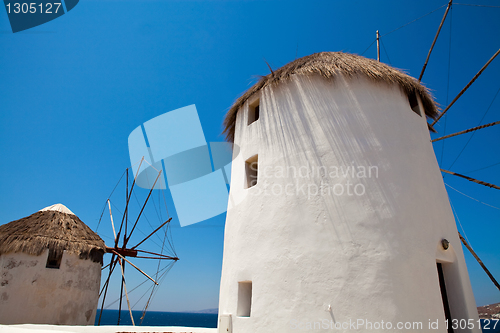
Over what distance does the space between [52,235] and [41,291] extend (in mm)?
2294

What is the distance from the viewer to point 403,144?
7086 millimetres

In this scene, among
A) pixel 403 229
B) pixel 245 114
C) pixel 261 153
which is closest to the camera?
pixel 403 229

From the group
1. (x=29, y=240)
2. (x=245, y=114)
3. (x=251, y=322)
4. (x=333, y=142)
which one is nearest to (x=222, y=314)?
(x=251, y=322)

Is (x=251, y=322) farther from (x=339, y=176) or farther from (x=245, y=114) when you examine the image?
(x=245, y=114)

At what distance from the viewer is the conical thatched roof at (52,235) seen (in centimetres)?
1263

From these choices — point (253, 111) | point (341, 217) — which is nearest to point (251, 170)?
point (253, 111)

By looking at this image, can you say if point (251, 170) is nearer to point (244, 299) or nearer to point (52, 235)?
point (244, 299)

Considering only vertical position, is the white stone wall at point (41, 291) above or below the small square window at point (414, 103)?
below

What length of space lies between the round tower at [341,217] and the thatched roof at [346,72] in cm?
4

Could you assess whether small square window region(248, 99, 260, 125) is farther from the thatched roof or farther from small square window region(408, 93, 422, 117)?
small square window region(408, 93, 422, 117)

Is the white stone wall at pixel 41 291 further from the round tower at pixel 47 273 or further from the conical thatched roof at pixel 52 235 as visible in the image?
the conical thatched roof at pixel 52 235

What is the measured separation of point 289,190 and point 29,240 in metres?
11.8

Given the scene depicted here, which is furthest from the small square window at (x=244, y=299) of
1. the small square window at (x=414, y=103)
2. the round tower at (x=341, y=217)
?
the small square window at (x=414, y=103)

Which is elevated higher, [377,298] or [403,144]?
[403,144]
